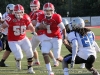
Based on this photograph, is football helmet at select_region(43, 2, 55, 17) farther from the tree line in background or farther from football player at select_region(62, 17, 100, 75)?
the tree line in background

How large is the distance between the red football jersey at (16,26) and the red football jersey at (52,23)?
0.34 meters

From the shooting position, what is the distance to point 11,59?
402 inches

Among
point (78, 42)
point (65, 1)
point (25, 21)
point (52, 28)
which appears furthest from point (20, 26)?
point (65, 1)

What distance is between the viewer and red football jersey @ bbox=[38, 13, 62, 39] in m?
7.61

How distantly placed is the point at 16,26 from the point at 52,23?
0.80 metres

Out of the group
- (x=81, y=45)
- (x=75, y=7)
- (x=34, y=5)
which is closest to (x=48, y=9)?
(x=81, y=45)

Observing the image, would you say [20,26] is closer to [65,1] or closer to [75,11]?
[75,11]

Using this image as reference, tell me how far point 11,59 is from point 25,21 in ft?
9.17

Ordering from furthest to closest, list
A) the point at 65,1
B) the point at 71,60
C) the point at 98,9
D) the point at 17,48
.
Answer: the point at 65,1, the point at 98,9, the point at 17,48, the point at 71,60

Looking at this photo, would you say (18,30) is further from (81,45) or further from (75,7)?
(75,7)

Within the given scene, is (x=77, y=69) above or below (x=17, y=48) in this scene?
below

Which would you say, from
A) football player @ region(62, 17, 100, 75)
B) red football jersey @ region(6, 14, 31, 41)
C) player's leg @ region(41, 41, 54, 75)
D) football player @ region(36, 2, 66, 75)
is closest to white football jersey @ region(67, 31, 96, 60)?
football player @ region(62, 17, 100, 75)

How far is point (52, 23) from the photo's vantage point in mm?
7629

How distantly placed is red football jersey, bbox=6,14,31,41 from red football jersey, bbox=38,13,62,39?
13.3 inches
